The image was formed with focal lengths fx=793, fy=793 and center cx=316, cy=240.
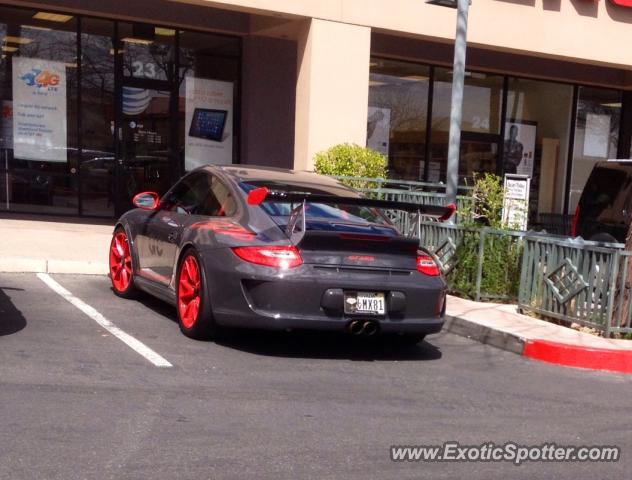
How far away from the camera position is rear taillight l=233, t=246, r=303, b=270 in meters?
6.13

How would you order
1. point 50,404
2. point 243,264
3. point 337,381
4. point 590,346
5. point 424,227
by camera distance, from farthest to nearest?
point 424,227 → point 590,346 → point 243,264 → point 337,381 → point 50,404

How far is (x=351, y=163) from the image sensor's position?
40.5 ft

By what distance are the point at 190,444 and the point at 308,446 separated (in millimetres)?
650

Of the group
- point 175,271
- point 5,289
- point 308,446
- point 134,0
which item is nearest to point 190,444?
point 308,446

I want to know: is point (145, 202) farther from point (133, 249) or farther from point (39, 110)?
point (39, 110)

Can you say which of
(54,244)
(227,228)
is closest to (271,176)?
(227,228)

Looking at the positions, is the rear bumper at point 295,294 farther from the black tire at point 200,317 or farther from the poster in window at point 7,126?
the poster in window at point 7,126

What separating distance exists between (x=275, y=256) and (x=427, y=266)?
1319mm

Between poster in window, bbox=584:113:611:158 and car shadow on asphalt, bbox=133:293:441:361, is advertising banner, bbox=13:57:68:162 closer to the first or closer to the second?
car shadow on asphalt, bbox=133:293:441:361

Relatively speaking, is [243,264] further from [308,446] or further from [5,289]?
[5,289]

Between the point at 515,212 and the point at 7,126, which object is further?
the point at 7,126

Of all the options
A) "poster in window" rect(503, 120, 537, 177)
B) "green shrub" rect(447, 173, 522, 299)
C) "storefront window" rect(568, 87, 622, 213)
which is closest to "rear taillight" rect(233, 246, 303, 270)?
"green shrub" rect(447, 173, 522, 299)

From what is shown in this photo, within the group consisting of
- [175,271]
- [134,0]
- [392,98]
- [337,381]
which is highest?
[134,0]

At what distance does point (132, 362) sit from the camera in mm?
5828
